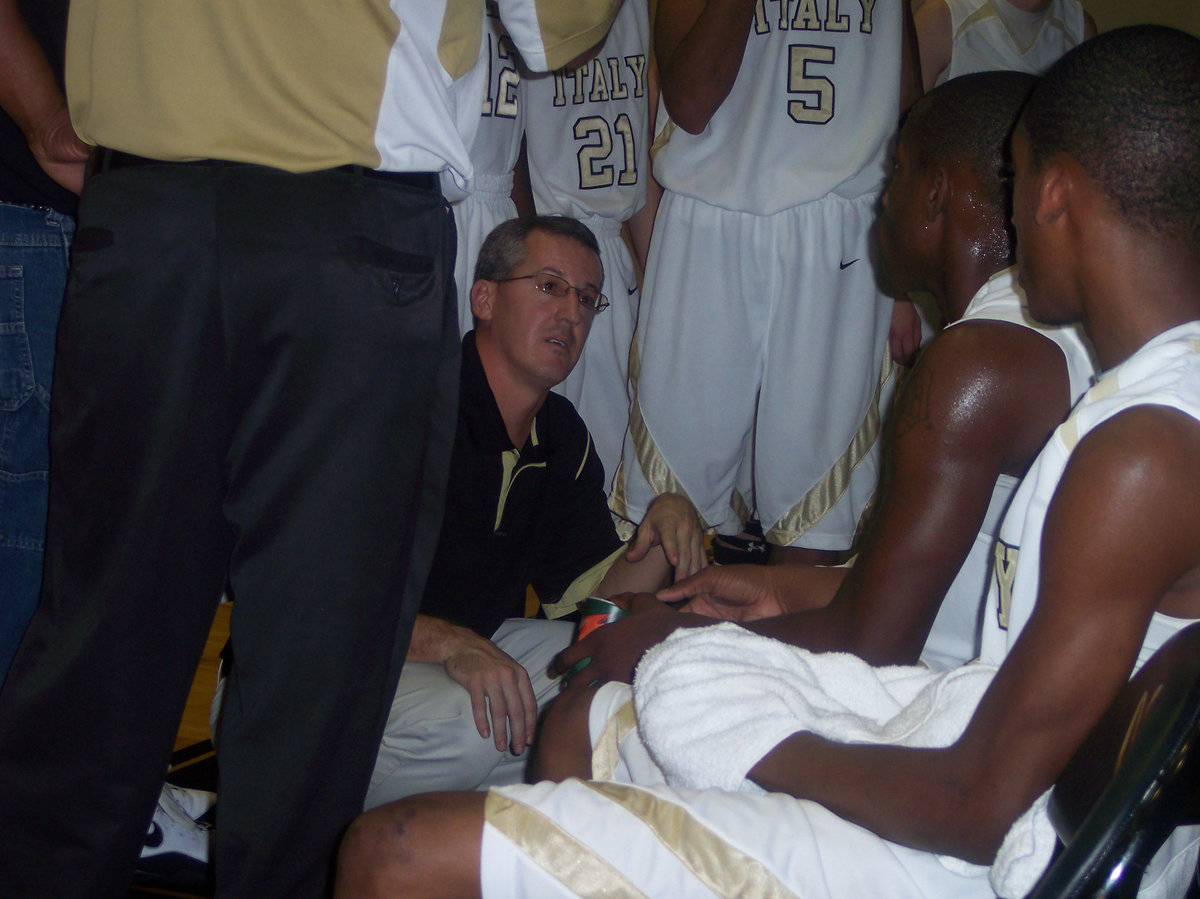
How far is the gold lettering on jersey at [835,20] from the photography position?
8.05 feet

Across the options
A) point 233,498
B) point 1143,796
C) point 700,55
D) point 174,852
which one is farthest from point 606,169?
point 1143,796

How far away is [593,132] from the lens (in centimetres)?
268

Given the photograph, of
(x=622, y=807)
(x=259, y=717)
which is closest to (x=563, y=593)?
(x=259, y=717)

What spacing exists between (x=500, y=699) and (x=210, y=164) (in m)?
1.00

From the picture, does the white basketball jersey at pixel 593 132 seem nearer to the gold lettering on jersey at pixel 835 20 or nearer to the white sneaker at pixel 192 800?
the gold lettering on jersey at pixel 835 20

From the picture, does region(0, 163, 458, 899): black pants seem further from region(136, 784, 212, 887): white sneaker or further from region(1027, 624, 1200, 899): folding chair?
region(1027, 624, 1200, 899): folding chair

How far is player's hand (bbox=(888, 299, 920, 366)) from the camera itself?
103 inches

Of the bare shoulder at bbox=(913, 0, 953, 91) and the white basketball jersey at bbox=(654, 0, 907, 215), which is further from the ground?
the bare shoulder at bbox=(913, 0, 953, 91)

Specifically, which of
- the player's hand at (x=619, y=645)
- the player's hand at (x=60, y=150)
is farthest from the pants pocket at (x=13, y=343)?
the player's hand at (x=619, y=645)

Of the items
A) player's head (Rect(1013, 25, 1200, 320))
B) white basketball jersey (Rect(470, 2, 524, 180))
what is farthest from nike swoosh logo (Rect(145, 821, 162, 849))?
player's head (Rect(1013, 25, 1200, 320))

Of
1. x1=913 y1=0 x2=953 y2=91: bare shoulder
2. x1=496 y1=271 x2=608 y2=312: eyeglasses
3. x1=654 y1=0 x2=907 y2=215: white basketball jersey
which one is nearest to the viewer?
x1=496 y1=271 x2=608 y2=312: eyeglasses

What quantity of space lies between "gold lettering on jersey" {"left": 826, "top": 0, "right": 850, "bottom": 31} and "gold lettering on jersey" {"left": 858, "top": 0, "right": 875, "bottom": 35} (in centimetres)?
4

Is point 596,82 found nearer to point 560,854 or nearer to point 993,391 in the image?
point 993,391

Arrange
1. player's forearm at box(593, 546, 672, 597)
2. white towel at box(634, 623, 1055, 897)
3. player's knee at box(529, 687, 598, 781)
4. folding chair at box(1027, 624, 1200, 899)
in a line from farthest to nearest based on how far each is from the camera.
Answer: player's forearm at box(593, 546, 672, 597) → player's knee at box(529, 687, 598, 781) → white towel at box(634, 623, 1055, 897) → folding chair at box(1027, 624, 1200, 899)
